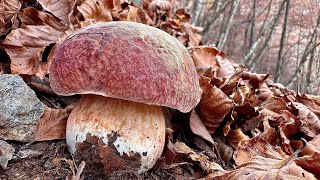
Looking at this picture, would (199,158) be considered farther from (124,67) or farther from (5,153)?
(5,153)

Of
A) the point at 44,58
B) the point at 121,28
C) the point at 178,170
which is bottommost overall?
the point at 178,170

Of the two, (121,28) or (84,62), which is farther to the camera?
(121,28)

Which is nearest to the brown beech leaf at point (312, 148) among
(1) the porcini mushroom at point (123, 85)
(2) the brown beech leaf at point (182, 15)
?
(1) the porcini mushroom at point (123, 85)

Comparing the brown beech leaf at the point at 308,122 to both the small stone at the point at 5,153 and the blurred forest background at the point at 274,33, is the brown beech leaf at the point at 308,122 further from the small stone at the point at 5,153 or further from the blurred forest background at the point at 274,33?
the blurred forest background at the point at 274,33

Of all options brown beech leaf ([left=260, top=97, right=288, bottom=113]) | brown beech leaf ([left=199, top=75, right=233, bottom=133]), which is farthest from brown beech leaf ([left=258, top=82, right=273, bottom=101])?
brown beech leaf ([left=199, top=75, right=233, bottom=133])

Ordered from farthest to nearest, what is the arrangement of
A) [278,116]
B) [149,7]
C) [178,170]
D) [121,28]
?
[149,7]
[278,116]
[178,170]
[121,28]

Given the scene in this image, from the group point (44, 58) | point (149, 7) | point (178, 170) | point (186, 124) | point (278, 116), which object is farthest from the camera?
point (149, 7)

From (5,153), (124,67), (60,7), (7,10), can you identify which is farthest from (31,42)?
(124,67)

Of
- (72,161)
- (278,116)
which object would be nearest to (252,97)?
(278,116)

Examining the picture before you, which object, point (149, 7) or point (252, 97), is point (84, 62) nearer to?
point (252, 97)
